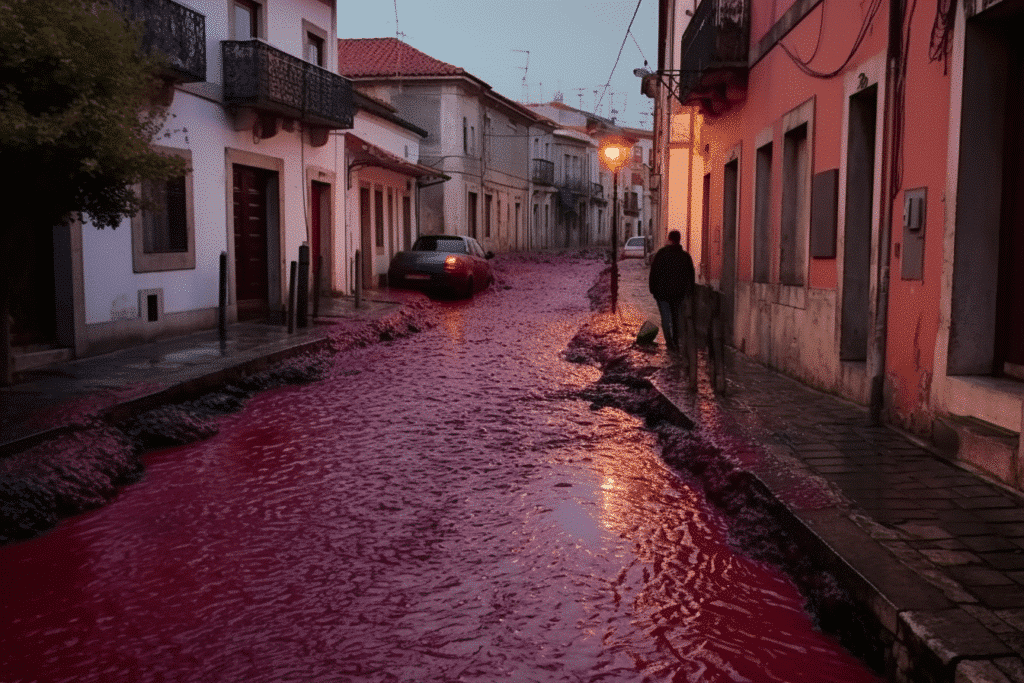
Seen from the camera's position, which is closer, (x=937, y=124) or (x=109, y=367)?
(x=937, y=124)

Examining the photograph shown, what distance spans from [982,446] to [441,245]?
19619 mm

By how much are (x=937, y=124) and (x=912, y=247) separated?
0.89 metres

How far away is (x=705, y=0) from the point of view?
45.7ft

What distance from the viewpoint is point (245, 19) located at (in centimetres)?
1677

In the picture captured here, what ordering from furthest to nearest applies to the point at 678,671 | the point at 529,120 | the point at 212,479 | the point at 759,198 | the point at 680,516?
the point at 529,120
the point at 759,198
the point at 212,479
the point at 680,516
the point at 678,671

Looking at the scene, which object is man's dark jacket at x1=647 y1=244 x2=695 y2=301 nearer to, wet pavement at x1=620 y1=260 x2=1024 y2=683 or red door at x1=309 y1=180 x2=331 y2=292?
wet pavement at x1=620 y1=260 x2=1024 y2=683

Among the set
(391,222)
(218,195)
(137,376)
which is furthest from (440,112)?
(137,376)

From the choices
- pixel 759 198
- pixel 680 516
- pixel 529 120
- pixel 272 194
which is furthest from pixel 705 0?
pixel 529 120

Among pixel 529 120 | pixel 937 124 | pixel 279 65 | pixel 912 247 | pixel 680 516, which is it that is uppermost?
pixel 529 120

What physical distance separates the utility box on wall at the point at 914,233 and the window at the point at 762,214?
5.13m

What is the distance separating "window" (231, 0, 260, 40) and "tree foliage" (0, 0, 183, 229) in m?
8.72

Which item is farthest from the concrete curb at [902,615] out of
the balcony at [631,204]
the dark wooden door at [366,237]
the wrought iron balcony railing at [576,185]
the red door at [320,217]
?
the balcony at [631,204]

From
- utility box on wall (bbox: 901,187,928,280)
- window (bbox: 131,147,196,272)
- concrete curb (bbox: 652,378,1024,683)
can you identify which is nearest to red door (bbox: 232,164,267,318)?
window (bbox: 131,147,196,272)

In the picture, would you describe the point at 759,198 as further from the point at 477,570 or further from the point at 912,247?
the point at 477,570
